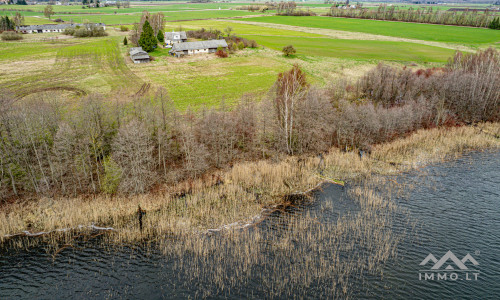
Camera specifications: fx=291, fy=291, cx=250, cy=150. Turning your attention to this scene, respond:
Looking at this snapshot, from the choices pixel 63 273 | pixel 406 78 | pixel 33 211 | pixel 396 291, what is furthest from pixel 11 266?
pixel 406 78

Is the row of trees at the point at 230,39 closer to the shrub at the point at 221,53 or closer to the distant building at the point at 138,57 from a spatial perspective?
the shrub at the point at 221,53

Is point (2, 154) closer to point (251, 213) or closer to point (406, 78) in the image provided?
point (251, 213)

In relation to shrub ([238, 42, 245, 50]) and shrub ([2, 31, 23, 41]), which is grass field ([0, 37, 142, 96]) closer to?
shrub ([2, 31, 23, 41])

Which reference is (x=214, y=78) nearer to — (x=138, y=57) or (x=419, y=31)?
(x=138, y=57)

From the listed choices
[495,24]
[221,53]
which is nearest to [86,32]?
[221,53]

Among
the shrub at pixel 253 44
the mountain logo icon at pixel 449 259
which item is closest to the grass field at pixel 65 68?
the shrub at pixel 253 44
